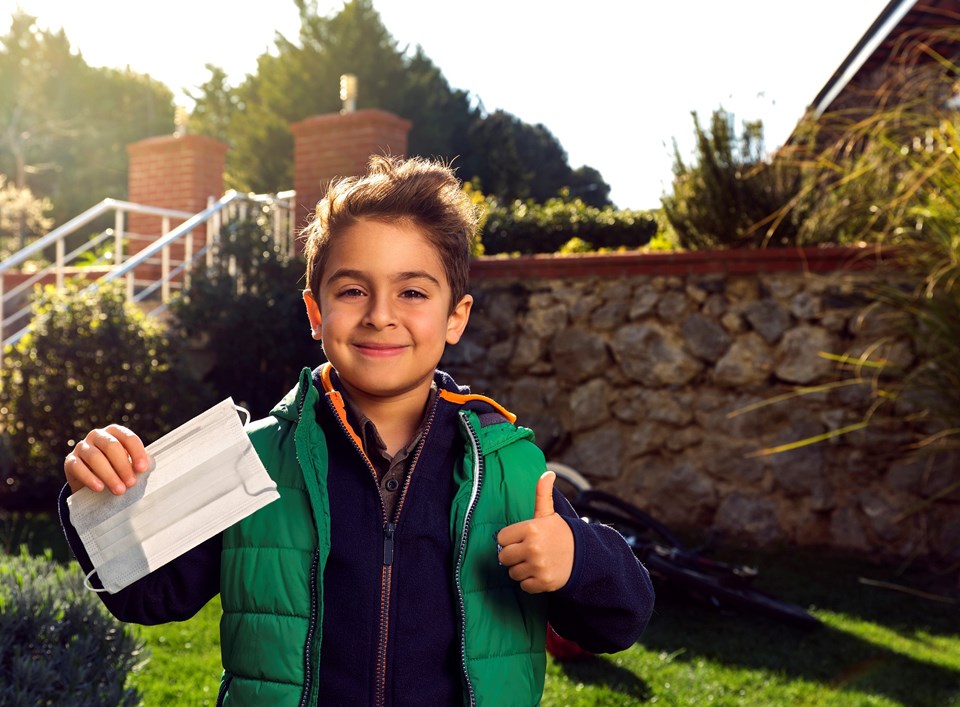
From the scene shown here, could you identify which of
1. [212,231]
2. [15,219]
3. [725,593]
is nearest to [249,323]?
[212,231]

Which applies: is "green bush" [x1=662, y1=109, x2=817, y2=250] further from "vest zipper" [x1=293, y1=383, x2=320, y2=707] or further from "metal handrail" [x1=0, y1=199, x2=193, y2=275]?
"vest zipper" [x1=293, y1=383, x2=320, y2=707]

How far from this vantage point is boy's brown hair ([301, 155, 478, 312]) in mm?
1594

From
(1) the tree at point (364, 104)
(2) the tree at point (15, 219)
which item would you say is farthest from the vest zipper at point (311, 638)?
(1) the tree at point (364, 104)

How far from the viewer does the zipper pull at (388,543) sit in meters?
1.46

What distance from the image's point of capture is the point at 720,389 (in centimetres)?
588

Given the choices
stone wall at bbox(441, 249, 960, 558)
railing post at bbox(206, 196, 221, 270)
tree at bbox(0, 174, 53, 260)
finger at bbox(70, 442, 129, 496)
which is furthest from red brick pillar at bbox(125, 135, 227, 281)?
tree at bbox(0, 174, 53, 260)

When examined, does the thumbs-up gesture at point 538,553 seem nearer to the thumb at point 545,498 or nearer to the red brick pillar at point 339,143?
the thumb at point 545,498

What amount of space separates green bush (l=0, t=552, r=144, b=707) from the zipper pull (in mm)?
1187

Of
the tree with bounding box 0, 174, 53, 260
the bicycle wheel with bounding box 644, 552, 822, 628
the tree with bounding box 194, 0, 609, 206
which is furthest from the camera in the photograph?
the tree with bounding box 194, 0, 609, 206

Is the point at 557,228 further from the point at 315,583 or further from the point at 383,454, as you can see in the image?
the point at 315,583

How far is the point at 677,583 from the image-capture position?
412 centimetres

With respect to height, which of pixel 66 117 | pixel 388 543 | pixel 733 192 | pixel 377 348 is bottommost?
pixel 388 543

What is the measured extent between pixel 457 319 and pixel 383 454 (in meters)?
0.30

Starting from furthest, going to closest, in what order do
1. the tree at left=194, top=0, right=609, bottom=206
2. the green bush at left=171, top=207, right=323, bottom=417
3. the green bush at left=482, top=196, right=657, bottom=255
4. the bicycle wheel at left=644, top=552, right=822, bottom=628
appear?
the tree at left=194, top=0, right=609, bottom=206
the green bush at left=482, top=196, right=657, bottom=255
the green bush at left=171, top=207, right=323, bottom=417
the bicycle wheel at left=644, top=552, right=822, bottom=628
